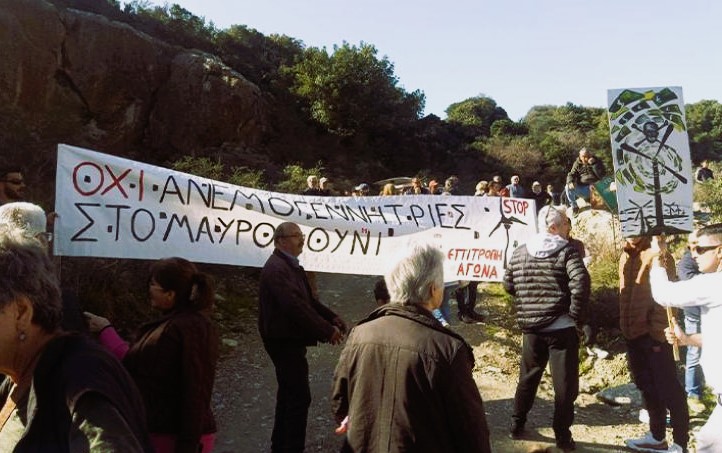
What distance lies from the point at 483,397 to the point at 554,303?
1961 mm

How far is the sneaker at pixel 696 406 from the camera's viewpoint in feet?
16.5

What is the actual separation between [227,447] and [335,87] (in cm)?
2337

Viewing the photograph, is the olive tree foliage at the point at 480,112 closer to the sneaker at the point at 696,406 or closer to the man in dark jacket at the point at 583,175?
the man in dark jacket at the point at 583,175

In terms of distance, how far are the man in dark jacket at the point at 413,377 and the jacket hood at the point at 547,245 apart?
2025mm

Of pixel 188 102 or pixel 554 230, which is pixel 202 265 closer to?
pixel 554 230

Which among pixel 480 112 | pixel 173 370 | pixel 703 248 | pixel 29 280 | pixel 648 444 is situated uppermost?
pixel 480 112

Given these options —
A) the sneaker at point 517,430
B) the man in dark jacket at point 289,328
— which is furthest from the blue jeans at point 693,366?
the man in dark jacket at point 289,328

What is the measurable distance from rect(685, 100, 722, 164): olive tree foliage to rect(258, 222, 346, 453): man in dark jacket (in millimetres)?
37899

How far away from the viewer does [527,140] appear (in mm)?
32875

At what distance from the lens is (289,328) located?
3438 mm

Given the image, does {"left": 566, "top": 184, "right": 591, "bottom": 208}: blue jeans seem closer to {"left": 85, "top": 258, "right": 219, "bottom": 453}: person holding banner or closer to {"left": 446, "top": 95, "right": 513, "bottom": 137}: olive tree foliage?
{"left": 85, "top": 258, "right": 219, "bottom": 453}: person holding banner

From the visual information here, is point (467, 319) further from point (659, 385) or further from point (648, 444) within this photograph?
point (659, 385)

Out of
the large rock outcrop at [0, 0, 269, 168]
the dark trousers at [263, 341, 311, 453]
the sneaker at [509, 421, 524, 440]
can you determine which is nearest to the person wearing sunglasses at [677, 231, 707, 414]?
the sneaker at [509, 421, 524, 440]

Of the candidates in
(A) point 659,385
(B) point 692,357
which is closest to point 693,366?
(B) point 692,357
